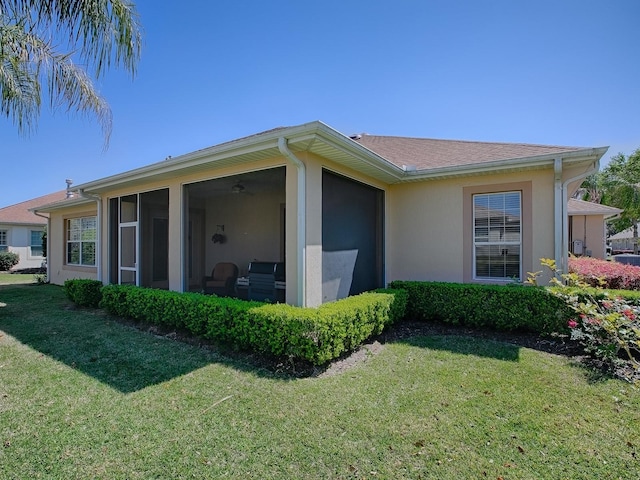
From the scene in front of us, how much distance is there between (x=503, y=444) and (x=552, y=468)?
0.37 meters

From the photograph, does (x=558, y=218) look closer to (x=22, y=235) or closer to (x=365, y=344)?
(x=365, y=344)

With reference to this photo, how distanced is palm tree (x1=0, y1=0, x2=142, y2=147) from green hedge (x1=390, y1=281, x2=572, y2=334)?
728 cm

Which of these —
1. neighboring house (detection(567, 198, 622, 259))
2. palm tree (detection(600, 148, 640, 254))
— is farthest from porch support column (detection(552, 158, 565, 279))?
palm tree (detection(600, 148, 640, 254))

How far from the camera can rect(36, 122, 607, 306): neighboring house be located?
5.43 m

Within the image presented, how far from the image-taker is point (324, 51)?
27.7 ft

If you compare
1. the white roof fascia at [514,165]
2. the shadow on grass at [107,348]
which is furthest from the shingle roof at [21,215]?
the white roof fascia at [514,165]

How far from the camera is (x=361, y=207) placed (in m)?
7.21

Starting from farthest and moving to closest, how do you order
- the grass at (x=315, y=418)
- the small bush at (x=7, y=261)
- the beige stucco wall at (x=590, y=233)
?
the small bush at (x=7, y=261)
the beige stucco wall at (x=590, y=233)
the grass at (x=315, y=418)

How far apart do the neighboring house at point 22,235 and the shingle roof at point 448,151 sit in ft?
75.6

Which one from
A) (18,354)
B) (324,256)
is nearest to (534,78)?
(324,256)

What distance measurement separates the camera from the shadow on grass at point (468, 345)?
16.6ft

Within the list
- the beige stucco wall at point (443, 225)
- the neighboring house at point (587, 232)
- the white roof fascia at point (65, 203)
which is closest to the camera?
the beige stucco wall at point (443, 225)

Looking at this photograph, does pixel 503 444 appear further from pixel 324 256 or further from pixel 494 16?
pixel 494 16

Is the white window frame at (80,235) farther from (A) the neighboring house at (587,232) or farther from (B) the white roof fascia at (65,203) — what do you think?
(A) the neighboring house at (587,232)
